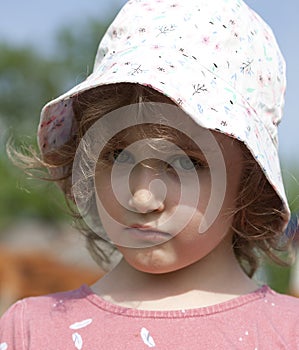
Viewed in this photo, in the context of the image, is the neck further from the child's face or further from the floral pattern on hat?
the floral pattern on hat

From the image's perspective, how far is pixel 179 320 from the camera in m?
1.47

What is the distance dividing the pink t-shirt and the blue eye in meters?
0.27

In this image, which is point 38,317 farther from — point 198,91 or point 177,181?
point 198,91

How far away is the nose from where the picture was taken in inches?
54.7

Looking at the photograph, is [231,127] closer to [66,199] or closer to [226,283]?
[226,283]

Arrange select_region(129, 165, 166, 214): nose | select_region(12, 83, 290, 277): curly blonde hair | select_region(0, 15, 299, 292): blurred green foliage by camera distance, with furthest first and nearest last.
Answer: select_region(0, 15, 299, 292): blurred green foliage → select_region(12, 83, 290, 277): curly blonde hair → select_region(129, 165, 166, 214): nose

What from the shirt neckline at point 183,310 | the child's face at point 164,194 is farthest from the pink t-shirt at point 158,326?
the child's face at point 164,194

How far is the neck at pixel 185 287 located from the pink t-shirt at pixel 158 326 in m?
0.02

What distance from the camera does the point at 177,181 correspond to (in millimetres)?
1417

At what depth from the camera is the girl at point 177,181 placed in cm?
142

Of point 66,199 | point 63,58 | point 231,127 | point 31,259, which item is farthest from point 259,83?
point 63,58

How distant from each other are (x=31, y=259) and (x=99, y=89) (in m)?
5.31

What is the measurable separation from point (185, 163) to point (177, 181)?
36mm

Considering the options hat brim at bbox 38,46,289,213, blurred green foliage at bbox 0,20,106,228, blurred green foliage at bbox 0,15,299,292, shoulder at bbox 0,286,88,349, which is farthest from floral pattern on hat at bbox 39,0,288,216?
blurred green foliage at bbox 0,20,106,228
